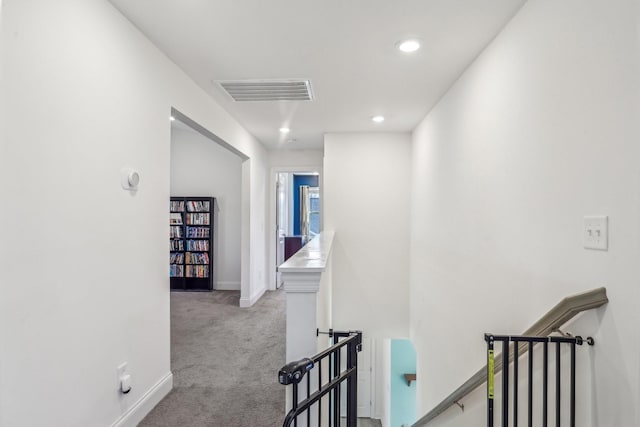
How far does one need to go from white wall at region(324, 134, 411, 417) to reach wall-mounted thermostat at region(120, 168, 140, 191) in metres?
2.96

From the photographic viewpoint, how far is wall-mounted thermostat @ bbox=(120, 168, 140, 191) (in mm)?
1944

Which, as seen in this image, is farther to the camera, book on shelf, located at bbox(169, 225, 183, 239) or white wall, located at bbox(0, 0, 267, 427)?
book on shelf, located at bbox(169, 225, 183, 239)

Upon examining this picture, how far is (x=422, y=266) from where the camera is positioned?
4.06 metres

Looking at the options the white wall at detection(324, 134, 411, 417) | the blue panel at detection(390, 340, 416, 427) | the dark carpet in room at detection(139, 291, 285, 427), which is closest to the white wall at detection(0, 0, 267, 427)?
the dark carpet in room at detection(139, 291, 285, 427)

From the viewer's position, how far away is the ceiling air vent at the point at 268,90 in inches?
114

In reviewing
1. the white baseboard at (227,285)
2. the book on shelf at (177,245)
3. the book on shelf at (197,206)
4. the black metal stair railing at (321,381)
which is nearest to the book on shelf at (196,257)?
the book on shelf at (177,245)

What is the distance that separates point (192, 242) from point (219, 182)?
1.08 metres

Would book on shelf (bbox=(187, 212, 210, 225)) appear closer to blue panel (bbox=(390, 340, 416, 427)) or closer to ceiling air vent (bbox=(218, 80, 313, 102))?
ceiling air vent (bbox=(218, 80, 313, 102))

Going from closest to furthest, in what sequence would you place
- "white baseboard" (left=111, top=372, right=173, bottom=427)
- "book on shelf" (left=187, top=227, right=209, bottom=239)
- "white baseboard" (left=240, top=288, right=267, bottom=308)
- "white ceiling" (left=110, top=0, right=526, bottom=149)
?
"white ceiling" (left=110, top=0, right=526, bottom=149) < "white baseboard" (left=111, top=372, right=173, bottom=427) < "white baseboard" (left=240, top=288, right=267, bottom=308) < "book on shelf" (left=187, top=227, right=209, bottom=239)

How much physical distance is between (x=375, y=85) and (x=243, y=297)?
3.31 m

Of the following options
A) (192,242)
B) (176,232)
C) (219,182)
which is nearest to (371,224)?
(219,182)

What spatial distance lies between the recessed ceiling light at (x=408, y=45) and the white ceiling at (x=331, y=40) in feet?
0.15

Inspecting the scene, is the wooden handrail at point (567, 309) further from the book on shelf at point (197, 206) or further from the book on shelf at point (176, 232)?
the book on shelf at point (176, 232)

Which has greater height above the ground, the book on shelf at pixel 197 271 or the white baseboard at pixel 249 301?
the book on shelf at pixel 197 271
